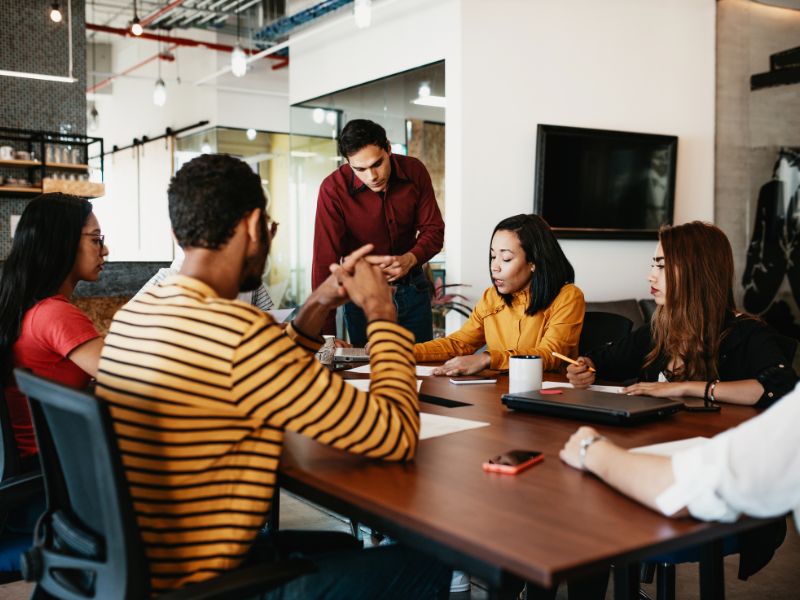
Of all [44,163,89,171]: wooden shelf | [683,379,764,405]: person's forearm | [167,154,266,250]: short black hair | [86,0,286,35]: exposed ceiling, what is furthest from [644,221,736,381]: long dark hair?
[86,0,286,35]: exposed ceiling

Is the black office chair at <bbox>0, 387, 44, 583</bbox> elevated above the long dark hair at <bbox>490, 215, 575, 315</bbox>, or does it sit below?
below

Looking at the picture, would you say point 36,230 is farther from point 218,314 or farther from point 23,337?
point 218,314

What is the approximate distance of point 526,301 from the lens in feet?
9.50

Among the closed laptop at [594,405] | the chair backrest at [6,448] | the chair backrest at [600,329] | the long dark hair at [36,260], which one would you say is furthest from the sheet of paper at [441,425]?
the chair backrest at [600,329]

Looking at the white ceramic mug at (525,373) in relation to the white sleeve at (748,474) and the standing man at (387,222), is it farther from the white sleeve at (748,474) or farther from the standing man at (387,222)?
the standing man at (387,222)

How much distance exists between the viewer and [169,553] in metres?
1.27

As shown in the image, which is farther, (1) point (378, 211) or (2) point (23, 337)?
(1) point (378, 211)

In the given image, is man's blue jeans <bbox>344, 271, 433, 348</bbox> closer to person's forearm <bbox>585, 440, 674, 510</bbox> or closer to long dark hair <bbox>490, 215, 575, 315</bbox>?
long dark hair <bbox>490, 215, 575, 315</bbox>

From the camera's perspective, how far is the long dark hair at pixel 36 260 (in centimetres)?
198

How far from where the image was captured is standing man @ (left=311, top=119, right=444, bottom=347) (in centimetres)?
350

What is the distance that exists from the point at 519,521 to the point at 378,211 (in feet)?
8.78

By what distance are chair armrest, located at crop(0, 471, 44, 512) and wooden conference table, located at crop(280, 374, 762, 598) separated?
0.54 metres

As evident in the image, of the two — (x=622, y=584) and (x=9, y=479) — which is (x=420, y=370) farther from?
(x=9, y=479)

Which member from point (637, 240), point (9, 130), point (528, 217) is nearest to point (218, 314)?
point (528, 217)
